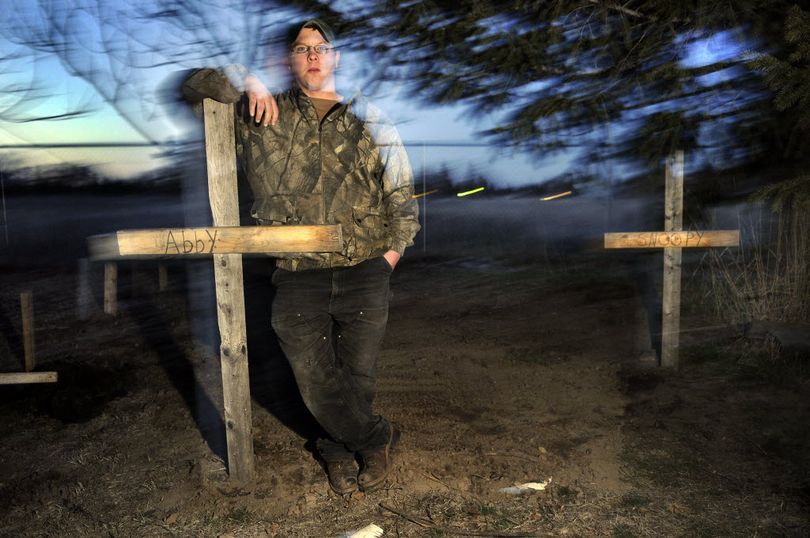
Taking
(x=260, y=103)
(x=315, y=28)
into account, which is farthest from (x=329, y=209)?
(x=315, y=28)

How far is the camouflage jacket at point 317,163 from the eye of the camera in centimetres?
293

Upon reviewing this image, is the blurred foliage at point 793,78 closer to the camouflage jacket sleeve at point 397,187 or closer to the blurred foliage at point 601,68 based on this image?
the blurred foliage at point 601,68

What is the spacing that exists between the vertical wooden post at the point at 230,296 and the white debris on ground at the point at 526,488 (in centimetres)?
121

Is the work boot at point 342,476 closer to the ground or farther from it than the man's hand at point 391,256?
closer to the ground

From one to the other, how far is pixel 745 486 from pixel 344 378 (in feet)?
6.27

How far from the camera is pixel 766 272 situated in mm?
6188

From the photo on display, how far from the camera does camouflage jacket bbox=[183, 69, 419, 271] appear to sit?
2.93 m

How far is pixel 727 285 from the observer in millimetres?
6531

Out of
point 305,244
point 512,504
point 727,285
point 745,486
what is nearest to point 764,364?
point 727,285

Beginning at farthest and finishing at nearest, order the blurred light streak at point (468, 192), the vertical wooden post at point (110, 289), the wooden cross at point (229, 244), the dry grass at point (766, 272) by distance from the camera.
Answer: the blurred light streak at point (468, 192) < the vertical wooden post at point (110, 289) < the dry grass at point (766, 272) < the wooden cross at point (229, 244)

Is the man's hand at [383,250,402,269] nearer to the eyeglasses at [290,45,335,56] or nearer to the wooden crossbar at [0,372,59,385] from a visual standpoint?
the eyeglasses at [290,45,335,56]

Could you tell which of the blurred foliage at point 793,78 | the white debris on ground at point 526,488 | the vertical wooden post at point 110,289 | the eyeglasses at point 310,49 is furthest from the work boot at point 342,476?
the vertical wooden post at point 110,289

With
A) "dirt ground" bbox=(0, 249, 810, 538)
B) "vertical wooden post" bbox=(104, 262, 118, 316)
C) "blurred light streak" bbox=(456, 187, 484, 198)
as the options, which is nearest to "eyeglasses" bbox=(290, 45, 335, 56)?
"dirt ground" bbox=(0, 249, 810, 538)

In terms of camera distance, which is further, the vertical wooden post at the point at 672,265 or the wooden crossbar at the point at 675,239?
the vertical wooden post at the point at 672,265
